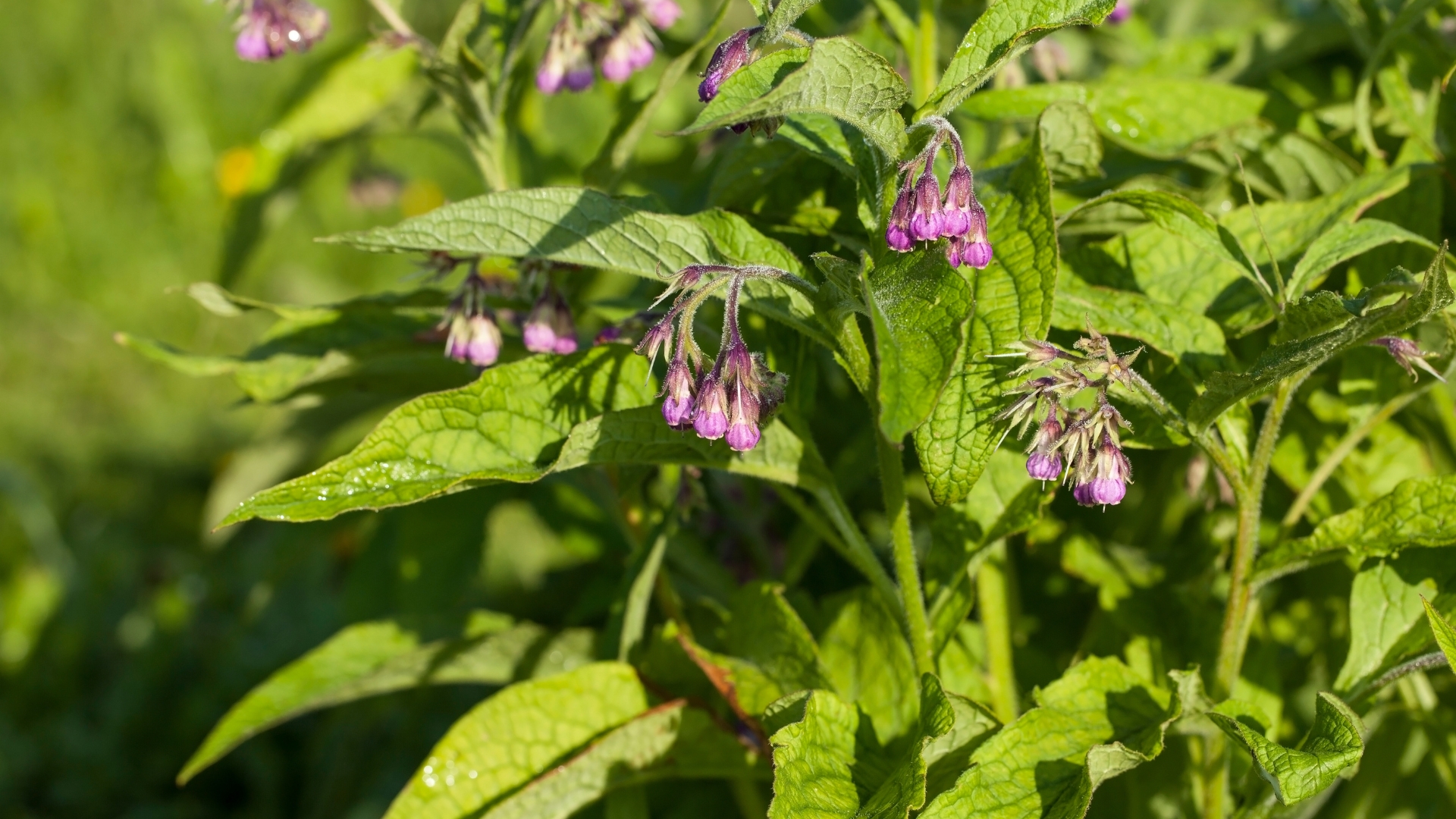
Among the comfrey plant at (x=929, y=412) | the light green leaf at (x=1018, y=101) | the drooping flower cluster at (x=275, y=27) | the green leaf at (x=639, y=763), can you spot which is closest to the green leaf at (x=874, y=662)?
the comfrey plant at (x=929, y=412)

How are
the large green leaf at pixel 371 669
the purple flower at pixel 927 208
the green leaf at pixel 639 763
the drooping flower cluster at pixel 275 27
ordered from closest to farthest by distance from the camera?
the purple flower at pixel 927 208, the green leaf at pixel 639 763, the large green leaf at pixel 371 669, the drooping flower cluster at pixel 275 27

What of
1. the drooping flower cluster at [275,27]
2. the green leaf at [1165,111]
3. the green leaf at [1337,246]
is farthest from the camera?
the drooping flower cluster at [275,27]

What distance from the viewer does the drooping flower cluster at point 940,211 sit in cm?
141

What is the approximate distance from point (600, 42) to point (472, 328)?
0.61 meters

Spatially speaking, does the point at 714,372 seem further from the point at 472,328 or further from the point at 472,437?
the point at 472,328

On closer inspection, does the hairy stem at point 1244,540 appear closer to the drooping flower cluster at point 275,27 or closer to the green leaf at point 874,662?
the green leaf at point 874,662

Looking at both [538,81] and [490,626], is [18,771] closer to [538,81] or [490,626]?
[490,626]

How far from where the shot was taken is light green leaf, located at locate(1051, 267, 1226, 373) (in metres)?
1.69

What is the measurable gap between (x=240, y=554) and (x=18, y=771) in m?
1.10

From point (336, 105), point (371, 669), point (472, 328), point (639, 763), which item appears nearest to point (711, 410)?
point (472, 328)

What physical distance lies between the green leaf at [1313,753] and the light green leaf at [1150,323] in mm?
470

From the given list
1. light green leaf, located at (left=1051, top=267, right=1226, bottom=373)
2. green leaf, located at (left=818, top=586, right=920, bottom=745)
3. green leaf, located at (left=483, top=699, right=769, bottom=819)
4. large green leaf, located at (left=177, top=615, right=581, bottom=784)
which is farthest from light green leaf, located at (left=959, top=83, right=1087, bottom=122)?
large green leaf, located at (left=177, top=615, right=581, bottom=784)

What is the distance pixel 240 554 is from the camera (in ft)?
15.3

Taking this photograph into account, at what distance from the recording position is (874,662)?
6.53ft
